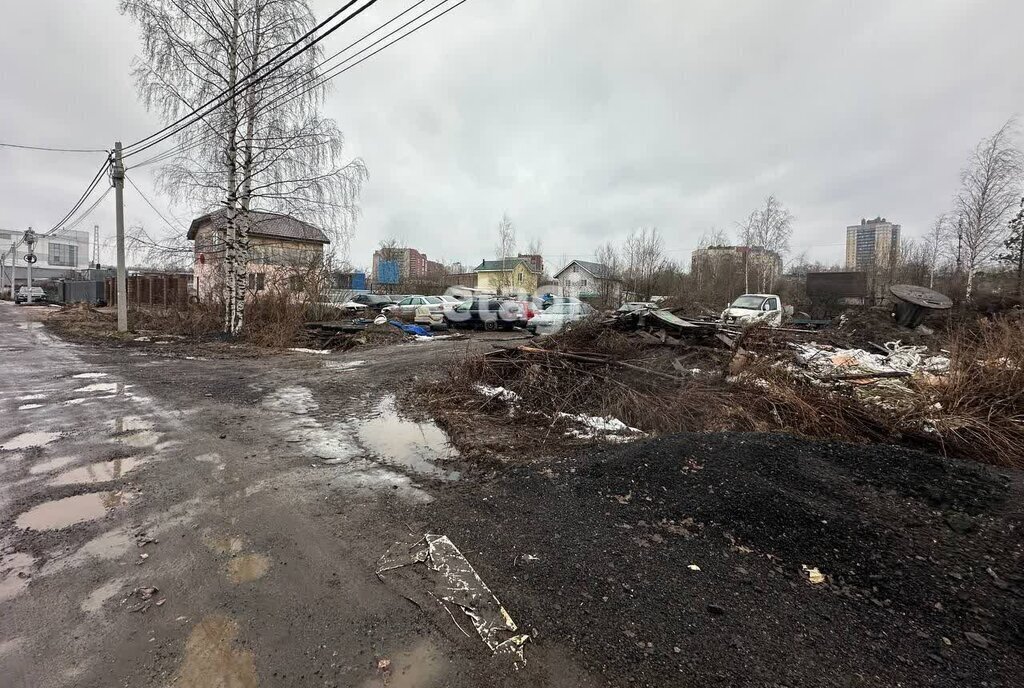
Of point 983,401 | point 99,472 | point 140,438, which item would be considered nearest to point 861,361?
point 983,401

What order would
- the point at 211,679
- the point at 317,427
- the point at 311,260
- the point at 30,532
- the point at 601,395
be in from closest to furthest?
the point at 211,679 < the point at 30,532 < the point at 317,427 < the point at 601,395 < the point at 311,260

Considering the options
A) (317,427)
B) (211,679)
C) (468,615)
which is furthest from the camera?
(317,427)

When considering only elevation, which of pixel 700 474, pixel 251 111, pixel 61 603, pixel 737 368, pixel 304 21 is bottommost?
pixel 61 603

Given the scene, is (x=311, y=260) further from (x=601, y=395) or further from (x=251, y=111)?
(x=601, y=395)

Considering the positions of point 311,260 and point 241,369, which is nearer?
point 241,369

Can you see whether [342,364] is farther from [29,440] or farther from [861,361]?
[861,361]

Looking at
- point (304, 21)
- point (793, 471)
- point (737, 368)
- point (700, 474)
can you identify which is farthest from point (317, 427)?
point (304, 21)

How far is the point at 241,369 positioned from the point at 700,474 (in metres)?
10.0

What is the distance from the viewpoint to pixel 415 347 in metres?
14.5

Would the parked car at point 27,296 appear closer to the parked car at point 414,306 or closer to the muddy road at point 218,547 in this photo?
the parked car at point 414,306

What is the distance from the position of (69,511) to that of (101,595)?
1509 mm

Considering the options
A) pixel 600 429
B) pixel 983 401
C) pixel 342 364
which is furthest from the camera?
pixel 342 364

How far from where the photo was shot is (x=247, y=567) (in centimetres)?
290

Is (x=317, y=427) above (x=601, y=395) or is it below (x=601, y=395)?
below
